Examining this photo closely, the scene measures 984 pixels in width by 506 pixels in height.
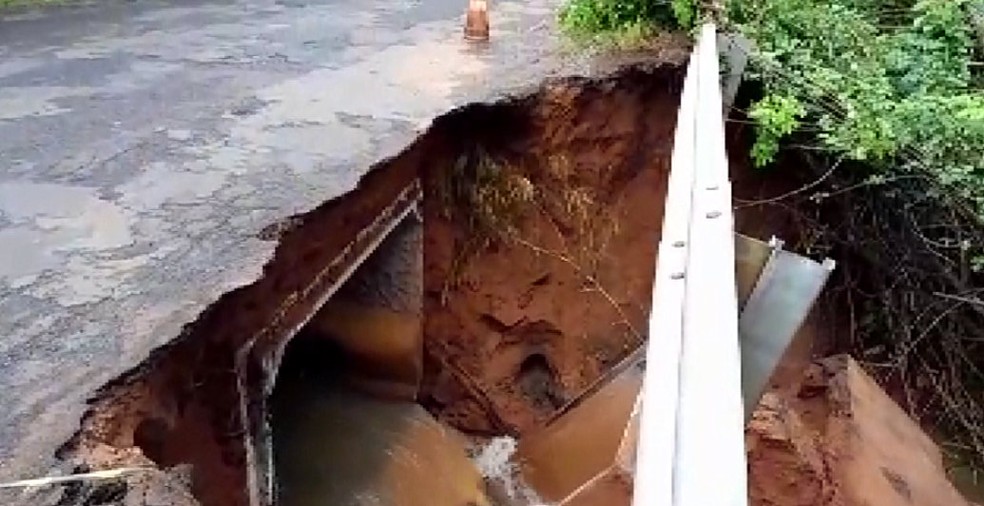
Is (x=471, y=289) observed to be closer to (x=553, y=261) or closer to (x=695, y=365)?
(x=553, y=261)

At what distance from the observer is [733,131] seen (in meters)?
5.17

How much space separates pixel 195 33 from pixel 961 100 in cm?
400

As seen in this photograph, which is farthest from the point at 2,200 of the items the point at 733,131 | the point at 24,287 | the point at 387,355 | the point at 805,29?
the point at 805,29

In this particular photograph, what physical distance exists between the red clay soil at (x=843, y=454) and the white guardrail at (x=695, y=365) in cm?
271

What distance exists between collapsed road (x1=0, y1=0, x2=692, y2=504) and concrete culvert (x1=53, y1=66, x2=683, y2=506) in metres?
0.17

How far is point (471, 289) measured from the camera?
491 centimetres

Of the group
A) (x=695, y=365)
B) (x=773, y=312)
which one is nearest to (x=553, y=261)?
(x=773, y=312)

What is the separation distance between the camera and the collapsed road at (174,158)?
2617mm

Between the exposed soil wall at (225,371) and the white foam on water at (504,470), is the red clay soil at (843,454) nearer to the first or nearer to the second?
the white foam on water at (504,470)

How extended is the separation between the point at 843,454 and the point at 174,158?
299 centimetres

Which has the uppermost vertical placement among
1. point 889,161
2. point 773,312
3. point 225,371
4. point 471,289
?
point 773,312

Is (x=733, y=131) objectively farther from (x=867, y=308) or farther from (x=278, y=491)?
(x=278, y=491)

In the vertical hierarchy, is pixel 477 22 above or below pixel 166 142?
above

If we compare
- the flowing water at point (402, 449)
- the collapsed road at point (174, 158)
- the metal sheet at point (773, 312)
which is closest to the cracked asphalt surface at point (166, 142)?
the collapsed road at point (174, 158)
